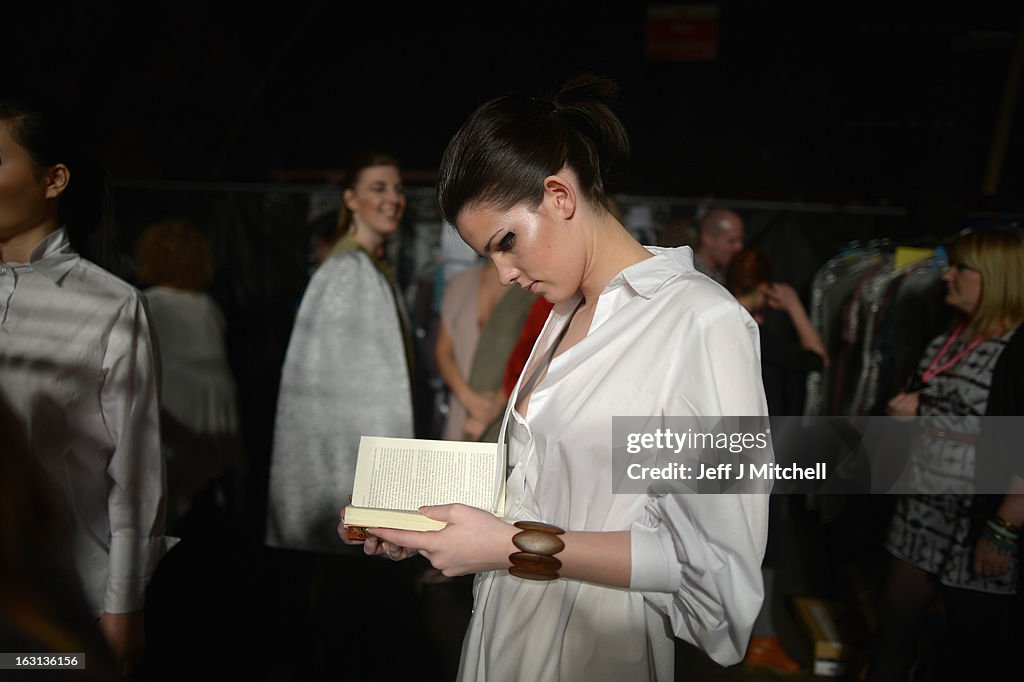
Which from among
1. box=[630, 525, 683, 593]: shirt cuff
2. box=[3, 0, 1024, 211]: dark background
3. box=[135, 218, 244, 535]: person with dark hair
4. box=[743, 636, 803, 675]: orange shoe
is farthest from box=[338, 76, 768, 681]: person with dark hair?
box=[135, 218, 244, 535]: person with dark hair

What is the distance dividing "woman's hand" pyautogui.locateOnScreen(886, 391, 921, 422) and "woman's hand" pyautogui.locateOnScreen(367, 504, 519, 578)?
127 cm

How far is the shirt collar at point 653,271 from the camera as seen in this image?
40.1 inches

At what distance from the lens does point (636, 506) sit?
101 centimetres

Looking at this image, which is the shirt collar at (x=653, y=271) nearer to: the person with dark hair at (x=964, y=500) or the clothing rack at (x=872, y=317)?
the person with dark hair at (x=964, y=500)

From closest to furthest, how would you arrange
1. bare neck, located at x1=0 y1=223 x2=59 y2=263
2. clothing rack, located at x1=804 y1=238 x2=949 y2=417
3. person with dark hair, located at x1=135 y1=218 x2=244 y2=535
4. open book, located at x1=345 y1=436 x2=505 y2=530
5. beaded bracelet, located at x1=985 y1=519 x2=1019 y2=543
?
open book, located at x1=345 y1=436 x2=505 y2=530 → bare neck, located at x1=0 y1=223 x2=59 y2=263 → beaded bracelet, located at x1=985 y1=519 x2=1019 y2=543 → person with dark hair, located at x1=135 y1=218 x2=244 y2=535 → clothing rack, located at x1=804 y1=238 x2=949 y2=417

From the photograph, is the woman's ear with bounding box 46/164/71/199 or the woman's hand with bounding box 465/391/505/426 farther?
the woman's hand with bounding box 465/391/505/426

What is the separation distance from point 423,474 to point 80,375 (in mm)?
669

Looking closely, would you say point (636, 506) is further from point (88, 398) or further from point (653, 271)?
point (88, 398)

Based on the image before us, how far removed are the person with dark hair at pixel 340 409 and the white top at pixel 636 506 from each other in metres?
0.88

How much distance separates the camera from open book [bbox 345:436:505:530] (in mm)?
1069

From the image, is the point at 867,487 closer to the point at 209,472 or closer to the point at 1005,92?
the point at 1005,92

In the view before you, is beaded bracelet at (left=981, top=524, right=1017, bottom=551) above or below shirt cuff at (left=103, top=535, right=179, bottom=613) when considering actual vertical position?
above

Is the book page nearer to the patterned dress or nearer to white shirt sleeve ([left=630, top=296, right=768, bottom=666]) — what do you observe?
white shirt sleeve ([left=630, top=296, right=768, bottom=666])

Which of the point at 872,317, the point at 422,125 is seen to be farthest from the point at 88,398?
the point at 872,317
